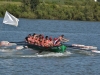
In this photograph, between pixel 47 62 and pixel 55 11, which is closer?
pixel 47 62

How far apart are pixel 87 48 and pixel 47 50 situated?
15.2 feet

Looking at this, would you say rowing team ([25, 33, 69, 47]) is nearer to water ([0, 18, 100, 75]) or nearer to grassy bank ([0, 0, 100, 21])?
water ([0, 18, 100, 75])

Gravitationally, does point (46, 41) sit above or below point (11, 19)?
below

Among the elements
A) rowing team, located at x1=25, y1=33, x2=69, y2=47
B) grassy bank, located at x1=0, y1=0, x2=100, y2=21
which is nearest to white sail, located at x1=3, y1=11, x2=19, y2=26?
rowing team, located at x1=25, y1=33, x2=69, y2=47

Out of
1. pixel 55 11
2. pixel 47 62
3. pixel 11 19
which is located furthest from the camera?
pixel 55 11

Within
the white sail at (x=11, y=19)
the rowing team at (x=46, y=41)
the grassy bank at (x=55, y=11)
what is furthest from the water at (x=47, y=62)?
the grassy bank at (x=55, y=11)

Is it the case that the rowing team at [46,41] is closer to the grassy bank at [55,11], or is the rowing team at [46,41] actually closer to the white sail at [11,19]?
the white sail at [11,19]

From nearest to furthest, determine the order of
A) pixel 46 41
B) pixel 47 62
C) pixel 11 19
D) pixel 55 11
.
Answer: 1. pixel 47 62
2. pixel 46 41
3. pixel 11 19
4. pixel 55 11

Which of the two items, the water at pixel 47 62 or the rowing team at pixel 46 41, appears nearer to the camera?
the water at pixel 47 62

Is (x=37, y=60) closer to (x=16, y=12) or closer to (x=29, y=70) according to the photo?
(x=29, y=70)

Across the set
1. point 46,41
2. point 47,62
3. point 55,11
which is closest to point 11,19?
point 46,41

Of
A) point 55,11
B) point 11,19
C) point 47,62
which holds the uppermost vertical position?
point 11,19

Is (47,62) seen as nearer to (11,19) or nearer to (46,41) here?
(46,41)

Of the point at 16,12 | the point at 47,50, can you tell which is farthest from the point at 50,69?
the point at 16,12
